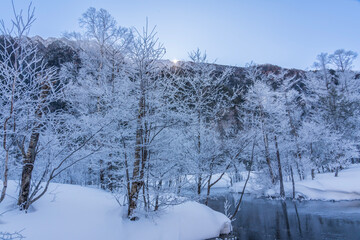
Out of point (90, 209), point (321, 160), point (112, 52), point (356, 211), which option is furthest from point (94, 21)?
point (321, 160)

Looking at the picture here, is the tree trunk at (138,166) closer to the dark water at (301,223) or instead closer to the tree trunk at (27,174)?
the tree trunk at (27,174)

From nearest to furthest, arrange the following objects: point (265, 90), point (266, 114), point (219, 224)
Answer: point (219, 224)
point (265, 90)
point (266, 114)

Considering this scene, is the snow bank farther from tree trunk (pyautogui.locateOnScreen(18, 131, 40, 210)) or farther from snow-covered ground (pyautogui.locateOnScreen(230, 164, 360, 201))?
tree trunk (pyautogui.locateOnScreen(18, 131, 40, 210))

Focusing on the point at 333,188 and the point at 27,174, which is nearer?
the point at 27,174

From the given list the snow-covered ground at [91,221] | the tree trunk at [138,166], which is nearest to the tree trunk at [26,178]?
the snow-covered ground at [91,221]

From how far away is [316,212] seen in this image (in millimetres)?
9992

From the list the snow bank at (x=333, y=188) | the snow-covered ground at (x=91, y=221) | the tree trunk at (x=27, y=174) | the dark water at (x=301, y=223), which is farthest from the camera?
the snow bank at (x=333, y=188)

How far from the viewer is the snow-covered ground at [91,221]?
3245 millimetres

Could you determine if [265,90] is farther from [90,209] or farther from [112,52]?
[90,209]

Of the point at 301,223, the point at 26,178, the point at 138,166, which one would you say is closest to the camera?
the point at 26,178

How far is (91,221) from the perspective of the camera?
12.6 feet

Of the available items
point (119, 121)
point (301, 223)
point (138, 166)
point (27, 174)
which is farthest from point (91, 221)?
point (301, 223)

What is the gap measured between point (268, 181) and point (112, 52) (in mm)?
15053

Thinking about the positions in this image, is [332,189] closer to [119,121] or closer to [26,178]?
[119,121]
